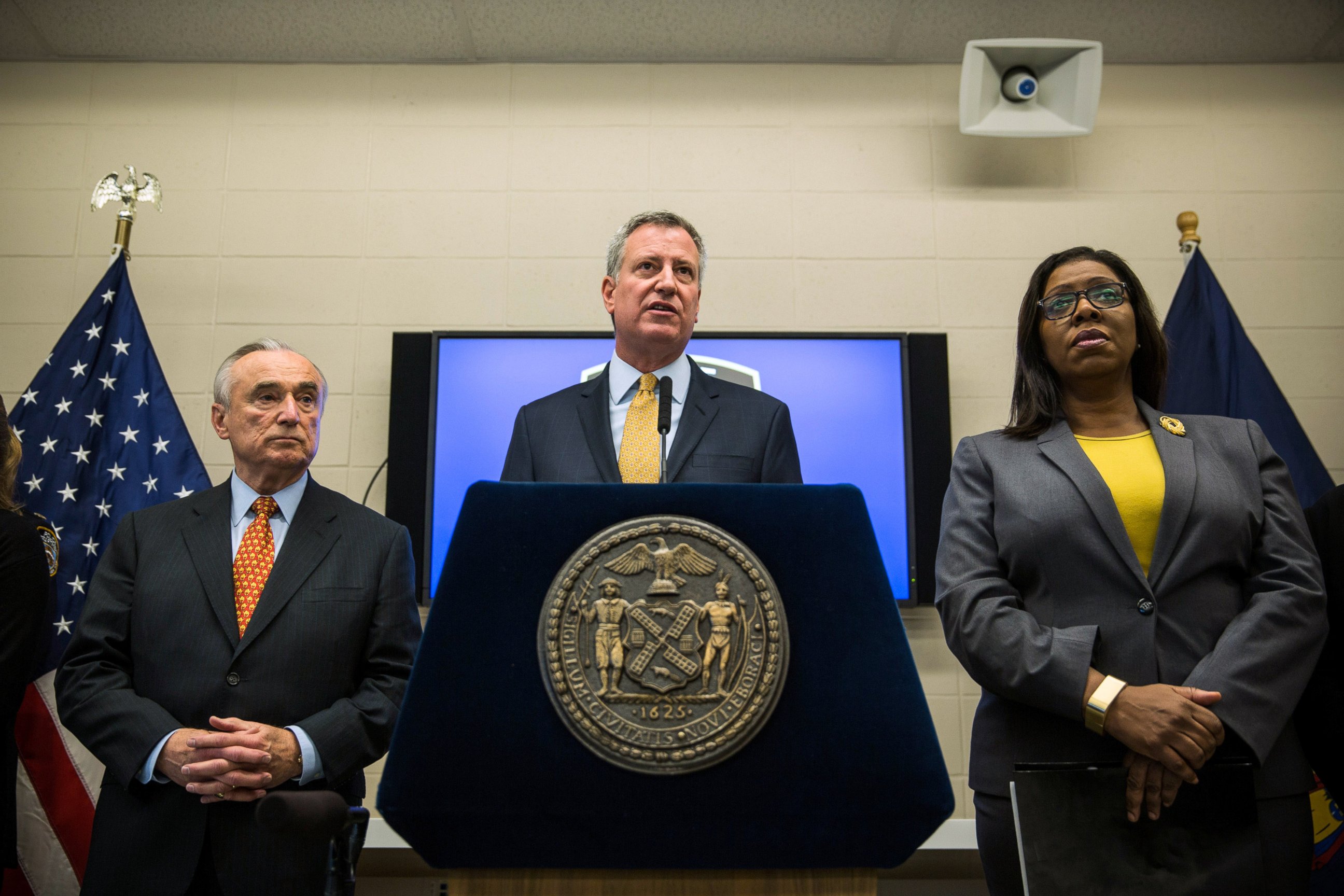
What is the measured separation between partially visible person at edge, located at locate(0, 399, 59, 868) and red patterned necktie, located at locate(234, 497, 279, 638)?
1.87ft

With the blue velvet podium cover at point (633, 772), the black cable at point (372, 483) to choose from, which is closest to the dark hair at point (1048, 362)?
the blue velvet podium cover at point (633, 772)

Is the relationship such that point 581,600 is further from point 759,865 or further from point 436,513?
point 436,513

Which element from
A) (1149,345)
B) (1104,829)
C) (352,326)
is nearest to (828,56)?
(352,326)

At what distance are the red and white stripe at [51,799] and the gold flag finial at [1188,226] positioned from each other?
3743 mm

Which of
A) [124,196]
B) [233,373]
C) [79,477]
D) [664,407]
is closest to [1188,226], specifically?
[664,407]

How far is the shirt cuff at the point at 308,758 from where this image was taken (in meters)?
1.64

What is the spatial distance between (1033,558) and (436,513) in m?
2.17

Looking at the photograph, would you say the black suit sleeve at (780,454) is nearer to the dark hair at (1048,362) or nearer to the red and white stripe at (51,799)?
the dark hair at (1048,362)

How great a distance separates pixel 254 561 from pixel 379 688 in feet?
1.12

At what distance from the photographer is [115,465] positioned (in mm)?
3150

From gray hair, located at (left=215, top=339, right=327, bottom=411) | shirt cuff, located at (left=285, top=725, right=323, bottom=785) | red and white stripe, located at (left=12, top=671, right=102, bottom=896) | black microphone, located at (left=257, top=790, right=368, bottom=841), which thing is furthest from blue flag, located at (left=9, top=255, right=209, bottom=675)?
black microphone, located at (left=257, top=790, right=368, bottom=841)

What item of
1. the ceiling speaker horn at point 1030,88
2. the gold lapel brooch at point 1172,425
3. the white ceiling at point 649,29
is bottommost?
the gold lapel brooch at point 1172,425

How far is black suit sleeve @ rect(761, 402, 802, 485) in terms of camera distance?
1.80 metres

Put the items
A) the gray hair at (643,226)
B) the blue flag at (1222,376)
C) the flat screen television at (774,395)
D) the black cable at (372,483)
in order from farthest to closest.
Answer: the black cable at (372,483) → the flat screen television at (774,395) → the blue flag at (1222,376) → the gray hair at (643,226)
